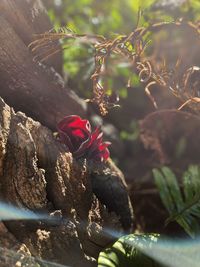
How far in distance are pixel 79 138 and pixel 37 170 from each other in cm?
29

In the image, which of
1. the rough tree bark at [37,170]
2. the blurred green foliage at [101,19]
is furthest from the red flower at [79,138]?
the blurred green foliage at [101,19]

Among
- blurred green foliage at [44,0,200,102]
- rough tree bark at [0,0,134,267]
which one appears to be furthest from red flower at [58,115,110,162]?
blurred green foliage at [44,0,200,102]

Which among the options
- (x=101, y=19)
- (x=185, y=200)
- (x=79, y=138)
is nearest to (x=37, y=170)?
(x=79, y=138)

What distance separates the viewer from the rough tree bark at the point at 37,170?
124 cm

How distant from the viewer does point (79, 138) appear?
1554 millimetres

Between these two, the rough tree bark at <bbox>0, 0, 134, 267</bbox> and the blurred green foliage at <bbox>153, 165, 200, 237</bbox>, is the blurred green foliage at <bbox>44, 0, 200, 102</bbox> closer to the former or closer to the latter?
the rough tree bark at <bbox>0, 0, 134, 267</bbox>

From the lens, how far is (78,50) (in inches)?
96.7

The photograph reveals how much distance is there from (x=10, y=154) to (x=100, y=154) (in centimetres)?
44

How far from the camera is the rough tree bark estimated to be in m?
1.24

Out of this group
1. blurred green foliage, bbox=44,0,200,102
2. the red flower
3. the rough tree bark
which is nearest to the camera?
the rough tree bark

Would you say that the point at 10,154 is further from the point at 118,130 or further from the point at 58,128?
the point at 118,130

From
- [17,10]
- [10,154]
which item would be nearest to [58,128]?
[10,154]

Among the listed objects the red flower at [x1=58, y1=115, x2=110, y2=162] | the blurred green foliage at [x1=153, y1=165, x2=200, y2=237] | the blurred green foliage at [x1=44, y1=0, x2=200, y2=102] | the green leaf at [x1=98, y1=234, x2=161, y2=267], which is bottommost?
the green leaf at [x1=98, y1=234, x2=161, y2=267]

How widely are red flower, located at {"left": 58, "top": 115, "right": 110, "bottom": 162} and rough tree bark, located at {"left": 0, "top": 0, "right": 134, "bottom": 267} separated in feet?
0.17
